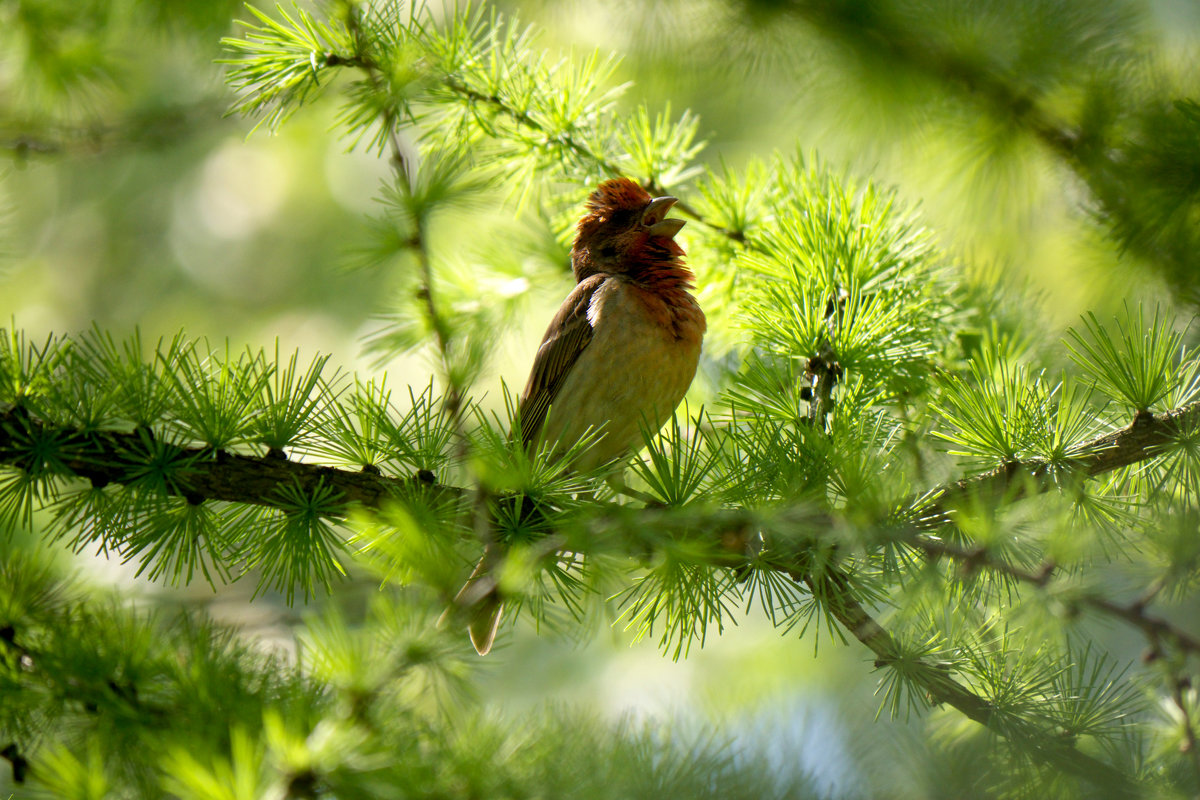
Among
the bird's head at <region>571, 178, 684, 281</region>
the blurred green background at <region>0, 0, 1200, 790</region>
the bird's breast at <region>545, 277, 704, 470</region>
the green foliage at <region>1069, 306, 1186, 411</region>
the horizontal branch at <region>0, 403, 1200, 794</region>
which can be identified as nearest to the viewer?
the horizontal branch at <region>0, 403, 1200, 794</region>

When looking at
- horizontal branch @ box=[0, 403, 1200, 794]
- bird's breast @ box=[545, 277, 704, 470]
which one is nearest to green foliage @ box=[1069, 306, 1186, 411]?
horizontal branch @ box=[0, 403, 1200, 794]

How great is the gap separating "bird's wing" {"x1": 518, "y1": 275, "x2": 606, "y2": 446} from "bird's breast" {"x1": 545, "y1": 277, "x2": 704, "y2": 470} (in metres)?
0.05

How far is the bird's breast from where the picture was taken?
3492 millimetres

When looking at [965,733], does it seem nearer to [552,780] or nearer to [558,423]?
[552,780]

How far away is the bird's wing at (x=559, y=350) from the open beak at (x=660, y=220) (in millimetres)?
289

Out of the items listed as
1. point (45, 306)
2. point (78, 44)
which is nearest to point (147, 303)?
point (45, 306)

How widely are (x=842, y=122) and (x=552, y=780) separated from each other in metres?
3.51

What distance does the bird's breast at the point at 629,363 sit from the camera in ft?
11.5

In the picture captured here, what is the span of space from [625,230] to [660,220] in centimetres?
19

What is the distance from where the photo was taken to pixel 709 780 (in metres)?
2.41

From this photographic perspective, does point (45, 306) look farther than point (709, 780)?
Yes

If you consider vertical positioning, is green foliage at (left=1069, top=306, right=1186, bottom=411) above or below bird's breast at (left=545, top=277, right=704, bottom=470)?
below

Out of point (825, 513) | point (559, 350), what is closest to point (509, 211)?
point (559, 350)

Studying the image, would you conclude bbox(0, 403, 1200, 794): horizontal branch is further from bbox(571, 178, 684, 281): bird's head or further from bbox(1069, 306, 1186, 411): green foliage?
bbox(571, 178, 684, 281): bird's head
